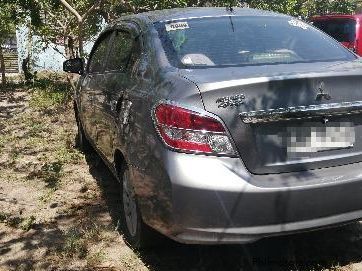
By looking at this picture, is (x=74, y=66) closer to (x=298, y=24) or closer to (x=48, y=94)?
(x=298, y=24)

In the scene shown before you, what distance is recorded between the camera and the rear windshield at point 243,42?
3.25 m

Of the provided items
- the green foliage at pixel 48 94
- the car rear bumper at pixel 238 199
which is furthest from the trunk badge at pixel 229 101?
the green foliage at pixel 48 94

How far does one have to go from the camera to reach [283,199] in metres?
2.65

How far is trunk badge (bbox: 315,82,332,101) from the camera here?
9.01 feet

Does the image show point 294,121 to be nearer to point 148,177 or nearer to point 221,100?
point 221,100

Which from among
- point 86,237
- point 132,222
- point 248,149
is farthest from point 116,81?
point 248,149

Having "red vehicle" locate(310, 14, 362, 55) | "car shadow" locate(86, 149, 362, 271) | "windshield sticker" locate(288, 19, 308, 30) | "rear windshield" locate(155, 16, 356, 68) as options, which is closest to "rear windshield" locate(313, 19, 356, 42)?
"red vehicle" locate(310, 14, 362, 55)

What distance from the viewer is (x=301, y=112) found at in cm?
271

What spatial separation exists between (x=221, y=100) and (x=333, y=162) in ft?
2.55

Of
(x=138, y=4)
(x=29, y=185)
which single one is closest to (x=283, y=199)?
(x=29, y=185)

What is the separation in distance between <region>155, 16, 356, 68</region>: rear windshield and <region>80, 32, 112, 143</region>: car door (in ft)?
3.69

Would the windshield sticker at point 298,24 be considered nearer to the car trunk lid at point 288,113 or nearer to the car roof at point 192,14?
the car roof at point 192,14

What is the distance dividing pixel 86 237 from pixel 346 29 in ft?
29.1

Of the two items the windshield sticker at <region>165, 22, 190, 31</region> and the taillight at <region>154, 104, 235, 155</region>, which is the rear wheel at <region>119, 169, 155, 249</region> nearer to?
the taillight at <region>154, 104, 235, 155</region>
